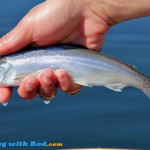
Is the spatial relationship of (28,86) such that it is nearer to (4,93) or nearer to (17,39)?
(4,93)

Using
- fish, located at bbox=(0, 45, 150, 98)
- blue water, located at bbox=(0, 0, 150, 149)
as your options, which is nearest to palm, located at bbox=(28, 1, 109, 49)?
fish, located at bbox=(0, 45, 150, 98)

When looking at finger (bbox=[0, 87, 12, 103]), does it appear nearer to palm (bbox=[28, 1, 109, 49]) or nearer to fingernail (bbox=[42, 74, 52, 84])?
fingernail (bbox=[42, 74, 52, 84])

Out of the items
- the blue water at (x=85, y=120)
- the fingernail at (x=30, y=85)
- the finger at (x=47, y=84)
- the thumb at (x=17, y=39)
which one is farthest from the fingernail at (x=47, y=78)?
the blue water at (x=85, y=120)

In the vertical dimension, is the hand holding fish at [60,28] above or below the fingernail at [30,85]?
above

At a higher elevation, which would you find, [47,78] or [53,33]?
[53,33]

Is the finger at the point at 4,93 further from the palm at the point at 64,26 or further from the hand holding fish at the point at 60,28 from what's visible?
the palm at the point at 64,26

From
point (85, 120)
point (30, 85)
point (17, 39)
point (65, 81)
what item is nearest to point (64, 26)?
point (17, 39)

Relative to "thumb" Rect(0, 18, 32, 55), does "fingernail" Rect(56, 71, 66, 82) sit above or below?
below

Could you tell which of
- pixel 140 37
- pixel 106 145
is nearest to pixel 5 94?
pixel 106 145
